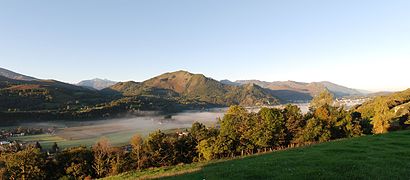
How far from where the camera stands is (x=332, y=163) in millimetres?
24594

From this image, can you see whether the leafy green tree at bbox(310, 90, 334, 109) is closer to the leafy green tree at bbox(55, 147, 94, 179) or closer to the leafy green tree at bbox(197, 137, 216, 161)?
the leafy green tree at bbox(197, 137, 216, 161)

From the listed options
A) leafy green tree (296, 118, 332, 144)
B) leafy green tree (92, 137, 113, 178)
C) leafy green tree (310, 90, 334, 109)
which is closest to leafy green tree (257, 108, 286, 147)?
leafy green tree (296, 118, 332, 144)

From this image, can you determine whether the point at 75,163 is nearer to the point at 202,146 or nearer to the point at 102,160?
the point at 102,160

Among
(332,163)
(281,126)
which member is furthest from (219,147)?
(332,163)

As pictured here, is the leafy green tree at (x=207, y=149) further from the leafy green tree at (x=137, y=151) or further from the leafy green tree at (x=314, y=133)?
the leafy green tree at (x=314, y=133)

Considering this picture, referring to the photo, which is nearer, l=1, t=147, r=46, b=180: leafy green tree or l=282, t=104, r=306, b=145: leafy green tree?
l=1, t=147, r=46, b=180: leafy green tree

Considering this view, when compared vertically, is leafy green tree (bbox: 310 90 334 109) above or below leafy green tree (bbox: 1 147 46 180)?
above

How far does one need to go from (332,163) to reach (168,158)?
252 ft

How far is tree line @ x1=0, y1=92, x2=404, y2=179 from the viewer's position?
85.7 meters

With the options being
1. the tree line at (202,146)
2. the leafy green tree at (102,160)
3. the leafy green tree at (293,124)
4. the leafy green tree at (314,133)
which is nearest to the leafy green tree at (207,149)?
the tree line at (202,146)

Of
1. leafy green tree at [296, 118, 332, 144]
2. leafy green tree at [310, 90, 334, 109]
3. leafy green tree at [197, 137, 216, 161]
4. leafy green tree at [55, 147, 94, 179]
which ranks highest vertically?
leafy green tree at [310, 90, 334, 109]

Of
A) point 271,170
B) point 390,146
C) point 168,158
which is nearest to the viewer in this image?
point 271,170

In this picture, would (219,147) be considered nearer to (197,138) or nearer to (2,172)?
(197,138)

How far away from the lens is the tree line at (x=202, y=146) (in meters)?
85.7
